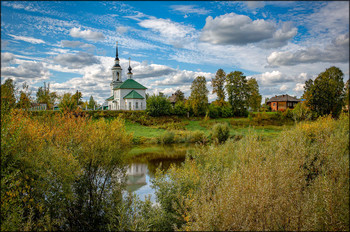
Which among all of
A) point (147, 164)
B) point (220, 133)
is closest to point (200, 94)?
point (220, 133)

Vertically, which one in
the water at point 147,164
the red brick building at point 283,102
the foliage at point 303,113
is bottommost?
the water at point 147,164

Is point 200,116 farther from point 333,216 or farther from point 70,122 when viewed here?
point 333,216

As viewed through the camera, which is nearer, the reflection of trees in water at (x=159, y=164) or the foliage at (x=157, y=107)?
the reflection of trees in water at (x=159, y=164)

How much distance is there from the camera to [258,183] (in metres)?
6.54

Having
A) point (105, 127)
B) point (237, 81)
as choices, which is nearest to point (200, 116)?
point (237, 81)

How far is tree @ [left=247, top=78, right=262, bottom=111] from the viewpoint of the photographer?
5865cm

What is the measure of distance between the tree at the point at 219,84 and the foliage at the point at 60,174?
160 feet

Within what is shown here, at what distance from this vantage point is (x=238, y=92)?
2248 inches

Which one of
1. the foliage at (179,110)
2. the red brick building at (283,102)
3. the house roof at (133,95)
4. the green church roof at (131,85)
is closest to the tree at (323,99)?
the foliage at (179,110)

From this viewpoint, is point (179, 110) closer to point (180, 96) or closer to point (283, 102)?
point (180, 96)

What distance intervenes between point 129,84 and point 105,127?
53606 mm

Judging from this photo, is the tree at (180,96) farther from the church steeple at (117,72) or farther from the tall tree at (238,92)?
the tall tree at (238,92)

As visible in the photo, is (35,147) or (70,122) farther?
(70,122)

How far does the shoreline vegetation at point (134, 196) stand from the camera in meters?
6.07
